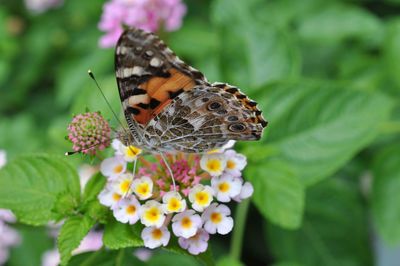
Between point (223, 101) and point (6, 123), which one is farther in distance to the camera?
point (6, 123)

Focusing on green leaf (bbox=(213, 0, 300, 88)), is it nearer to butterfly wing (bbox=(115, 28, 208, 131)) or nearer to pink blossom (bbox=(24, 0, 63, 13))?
butterfly wing (bbox=(115, 28, 208, 131))

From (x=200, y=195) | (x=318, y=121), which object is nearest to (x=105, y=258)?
(x=200, y=195)

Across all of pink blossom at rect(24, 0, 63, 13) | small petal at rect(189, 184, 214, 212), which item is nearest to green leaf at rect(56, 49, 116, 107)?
pink blossom at rect(24, 0, 63, 13)

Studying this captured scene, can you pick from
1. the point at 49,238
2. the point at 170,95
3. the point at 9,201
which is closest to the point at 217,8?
the point at 170,95

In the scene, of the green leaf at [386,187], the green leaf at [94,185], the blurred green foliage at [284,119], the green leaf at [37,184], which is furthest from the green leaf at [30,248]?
the green leaf at [386,187]

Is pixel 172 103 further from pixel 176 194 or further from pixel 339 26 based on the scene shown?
pixel 339 26

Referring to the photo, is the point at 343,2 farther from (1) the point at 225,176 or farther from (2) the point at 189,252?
(2) the point at 189,252

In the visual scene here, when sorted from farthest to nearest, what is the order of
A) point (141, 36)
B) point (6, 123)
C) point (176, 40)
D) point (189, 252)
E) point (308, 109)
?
point (6, 123) < point (176, 40) < point (308, 109) < point (141, 36) < point (189, 252)
